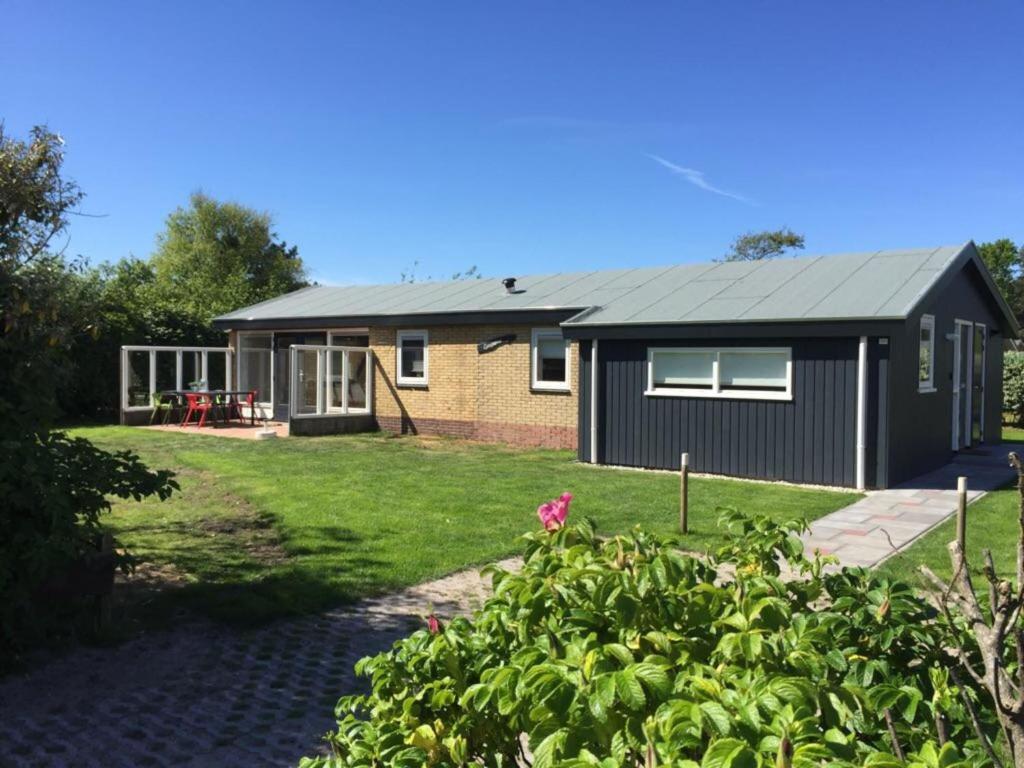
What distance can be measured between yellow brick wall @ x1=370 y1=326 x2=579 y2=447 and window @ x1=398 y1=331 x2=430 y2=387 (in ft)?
0.55

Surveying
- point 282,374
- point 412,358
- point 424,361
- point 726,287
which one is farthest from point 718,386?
point 282,374

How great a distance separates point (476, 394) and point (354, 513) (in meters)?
9.49

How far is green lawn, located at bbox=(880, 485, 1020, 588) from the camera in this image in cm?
692

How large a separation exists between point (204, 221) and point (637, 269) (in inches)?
1637

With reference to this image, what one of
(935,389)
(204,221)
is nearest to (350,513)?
(935,389)

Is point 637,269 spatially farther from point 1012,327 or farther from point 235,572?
point 235,572

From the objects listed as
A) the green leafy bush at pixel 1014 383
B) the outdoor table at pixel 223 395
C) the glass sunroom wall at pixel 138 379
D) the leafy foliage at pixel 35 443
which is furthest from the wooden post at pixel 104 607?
the green leafy bush at pixel 1014 383

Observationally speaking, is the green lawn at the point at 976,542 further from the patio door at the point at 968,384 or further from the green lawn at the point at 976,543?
the patio door at the point at 968,384

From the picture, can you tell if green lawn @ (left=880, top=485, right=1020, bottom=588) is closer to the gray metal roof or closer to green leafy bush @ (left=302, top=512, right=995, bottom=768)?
the gray metal roof

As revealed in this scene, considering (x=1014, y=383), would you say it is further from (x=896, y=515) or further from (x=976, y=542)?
(x=976, y=542)

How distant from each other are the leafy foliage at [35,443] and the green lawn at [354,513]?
47.8 inches

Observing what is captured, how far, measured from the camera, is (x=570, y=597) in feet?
6.94

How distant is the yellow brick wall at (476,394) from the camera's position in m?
17.2

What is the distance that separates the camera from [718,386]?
13.0 m
